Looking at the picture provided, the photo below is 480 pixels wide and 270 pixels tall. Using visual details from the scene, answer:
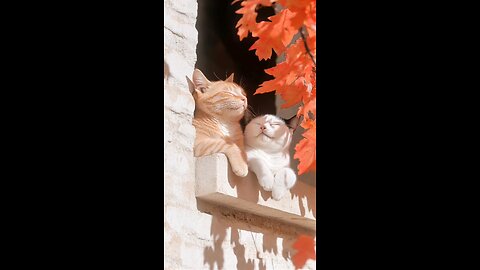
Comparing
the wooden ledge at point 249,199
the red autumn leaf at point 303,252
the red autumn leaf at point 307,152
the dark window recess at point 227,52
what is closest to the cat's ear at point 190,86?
the dark window recess at point 227,52

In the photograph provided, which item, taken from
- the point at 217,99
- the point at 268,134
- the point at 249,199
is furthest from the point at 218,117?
the point at 249,199

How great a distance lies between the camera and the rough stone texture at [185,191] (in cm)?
193

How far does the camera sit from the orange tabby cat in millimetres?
2113

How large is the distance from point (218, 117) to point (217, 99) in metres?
0.06

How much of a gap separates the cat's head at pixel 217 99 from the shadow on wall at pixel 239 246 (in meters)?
0.33

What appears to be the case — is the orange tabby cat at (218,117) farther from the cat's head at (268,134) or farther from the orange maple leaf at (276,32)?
the orange maple leaf at (276,32)

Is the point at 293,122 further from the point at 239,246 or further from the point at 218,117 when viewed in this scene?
the point at 239,246

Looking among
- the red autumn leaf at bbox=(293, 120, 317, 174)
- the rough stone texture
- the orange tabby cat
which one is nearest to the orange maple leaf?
the red autumn leaf at bbox=(293, 120, 317, 174)

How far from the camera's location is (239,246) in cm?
217

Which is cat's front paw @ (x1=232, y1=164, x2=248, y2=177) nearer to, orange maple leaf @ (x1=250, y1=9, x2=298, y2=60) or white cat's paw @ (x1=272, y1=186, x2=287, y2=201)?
white cat's paw @ (x1=272, y1=186, x2=287, y2=201)

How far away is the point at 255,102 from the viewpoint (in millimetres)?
2391
